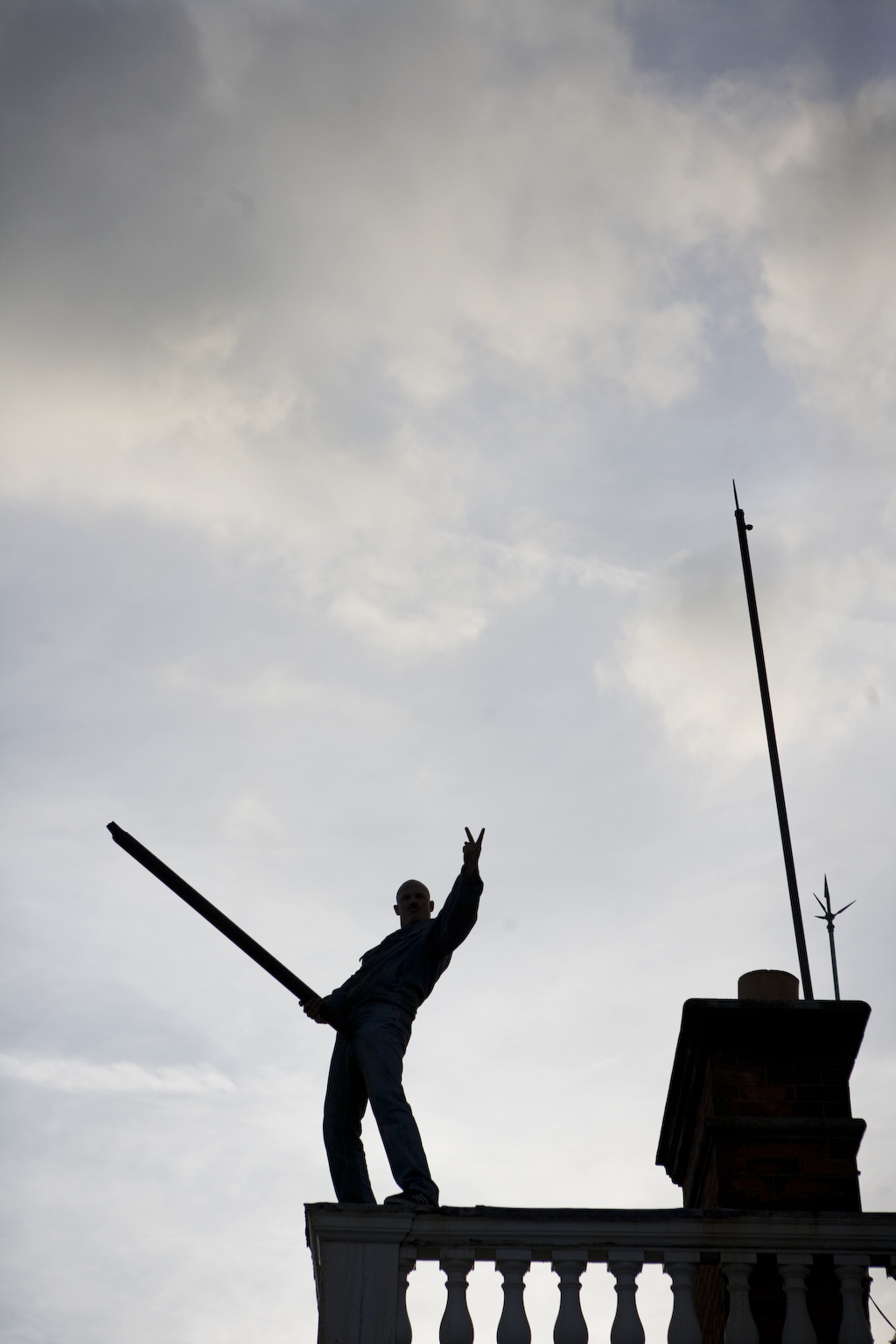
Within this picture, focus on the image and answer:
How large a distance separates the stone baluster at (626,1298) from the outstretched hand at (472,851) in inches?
73.6

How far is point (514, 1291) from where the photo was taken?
6055 mm

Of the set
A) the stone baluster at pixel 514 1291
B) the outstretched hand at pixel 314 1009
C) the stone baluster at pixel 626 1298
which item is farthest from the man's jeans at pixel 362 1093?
the stone baluster at pixel 626 1298

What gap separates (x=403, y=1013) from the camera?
285 inches

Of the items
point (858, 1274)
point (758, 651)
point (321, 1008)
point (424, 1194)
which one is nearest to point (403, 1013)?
point (321, 1008)

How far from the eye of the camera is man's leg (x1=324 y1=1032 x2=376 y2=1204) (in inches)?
279

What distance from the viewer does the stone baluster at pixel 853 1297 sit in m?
6.04

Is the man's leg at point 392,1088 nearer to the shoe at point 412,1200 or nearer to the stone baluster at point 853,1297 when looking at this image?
the shoe at point 412,1200

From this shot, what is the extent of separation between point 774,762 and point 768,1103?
270 cm

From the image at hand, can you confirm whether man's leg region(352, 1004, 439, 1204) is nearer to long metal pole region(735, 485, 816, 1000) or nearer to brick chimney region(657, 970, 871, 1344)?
brick chimney region(657, 970, 871, 1344)

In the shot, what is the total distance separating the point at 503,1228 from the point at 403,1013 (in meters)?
1.37

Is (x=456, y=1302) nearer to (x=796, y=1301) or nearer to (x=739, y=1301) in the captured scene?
(x=739, y=1301)

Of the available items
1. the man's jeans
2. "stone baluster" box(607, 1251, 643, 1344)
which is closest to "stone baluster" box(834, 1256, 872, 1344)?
"stone baluster" box(607, 1251, 643, 1344)

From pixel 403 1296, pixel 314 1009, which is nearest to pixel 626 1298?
pixel 403 1296

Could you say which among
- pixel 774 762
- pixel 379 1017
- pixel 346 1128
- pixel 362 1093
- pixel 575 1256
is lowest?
pixel 575 1256
